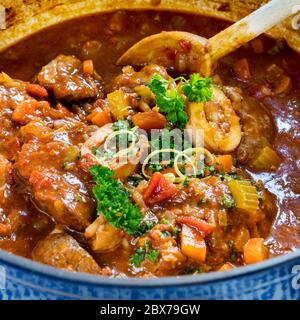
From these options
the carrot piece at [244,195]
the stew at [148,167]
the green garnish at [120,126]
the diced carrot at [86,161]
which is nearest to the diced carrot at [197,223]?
the stew at [148,167]

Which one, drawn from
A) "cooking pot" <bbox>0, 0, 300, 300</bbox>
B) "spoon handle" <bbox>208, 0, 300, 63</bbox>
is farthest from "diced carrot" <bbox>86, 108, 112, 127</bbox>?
"cooking pot" <bbox>0, 0, 300, 300</bbox>

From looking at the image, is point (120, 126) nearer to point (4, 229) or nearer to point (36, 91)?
point (36, 91)

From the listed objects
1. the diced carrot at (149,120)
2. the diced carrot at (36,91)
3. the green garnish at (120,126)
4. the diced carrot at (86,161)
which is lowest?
the diced carrot at (86,161)

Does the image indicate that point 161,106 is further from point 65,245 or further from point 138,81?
point 65,245

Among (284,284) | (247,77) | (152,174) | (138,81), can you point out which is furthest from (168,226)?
(247,77)

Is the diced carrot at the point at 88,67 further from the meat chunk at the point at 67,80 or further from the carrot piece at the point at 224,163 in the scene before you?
the carrot piece at the point at 224,163
